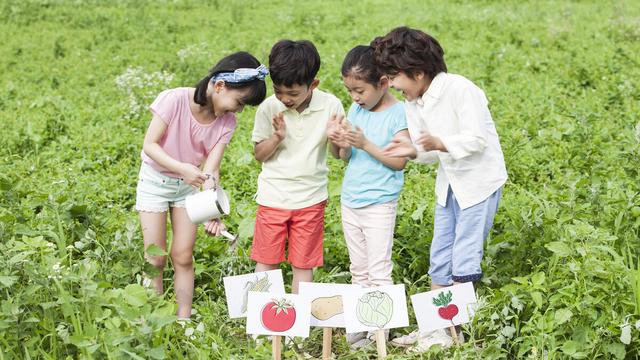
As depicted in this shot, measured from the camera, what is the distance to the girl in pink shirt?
142 inches

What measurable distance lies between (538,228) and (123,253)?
206 cm

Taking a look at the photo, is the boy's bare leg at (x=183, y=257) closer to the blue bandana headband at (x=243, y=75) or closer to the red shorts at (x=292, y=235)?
the red shorts at (x=292, y=235)

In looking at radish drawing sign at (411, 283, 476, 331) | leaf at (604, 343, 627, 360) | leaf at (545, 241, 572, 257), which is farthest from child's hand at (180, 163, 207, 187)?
leaf at (604, 343, 627, 360)

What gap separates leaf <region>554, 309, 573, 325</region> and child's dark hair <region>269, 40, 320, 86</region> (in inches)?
57.3

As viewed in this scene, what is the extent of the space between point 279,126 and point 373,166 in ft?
1.56

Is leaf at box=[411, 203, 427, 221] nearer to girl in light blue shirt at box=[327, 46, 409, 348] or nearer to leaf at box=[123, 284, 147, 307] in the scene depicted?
girl in light blue shirt at box=[327, 46, 409, 348]

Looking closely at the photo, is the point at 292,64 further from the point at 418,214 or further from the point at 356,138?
the point at 418,214

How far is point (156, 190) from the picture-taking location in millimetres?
3838

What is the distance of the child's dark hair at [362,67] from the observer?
3545mm

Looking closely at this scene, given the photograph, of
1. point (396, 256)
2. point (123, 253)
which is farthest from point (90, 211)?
point (396, 256)

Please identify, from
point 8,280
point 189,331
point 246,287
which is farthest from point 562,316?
point 8,280

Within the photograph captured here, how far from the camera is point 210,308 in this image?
410cm

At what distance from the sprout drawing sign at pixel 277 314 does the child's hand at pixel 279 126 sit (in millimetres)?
724

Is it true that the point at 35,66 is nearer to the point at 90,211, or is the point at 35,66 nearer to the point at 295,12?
the point at 295,12
